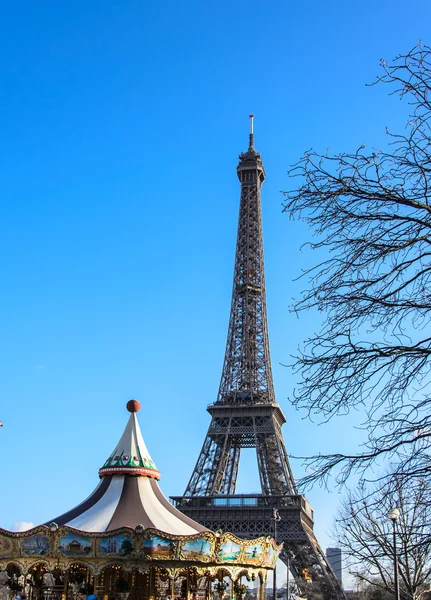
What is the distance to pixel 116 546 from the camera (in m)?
23.0

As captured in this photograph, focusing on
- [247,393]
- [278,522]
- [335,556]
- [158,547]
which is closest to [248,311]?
[247,393]

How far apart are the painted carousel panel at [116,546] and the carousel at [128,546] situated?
0.11 feet

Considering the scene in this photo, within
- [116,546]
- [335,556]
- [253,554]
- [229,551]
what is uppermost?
[335,556]

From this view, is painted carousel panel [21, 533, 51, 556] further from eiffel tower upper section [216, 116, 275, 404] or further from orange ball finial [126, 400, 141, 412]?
eiffel tower upper section [216, 116, 275, 404]

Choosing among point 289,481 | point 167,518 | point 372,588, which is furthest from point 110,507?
point 372,588

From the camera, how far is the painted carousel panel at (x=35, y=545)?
76.9 ft

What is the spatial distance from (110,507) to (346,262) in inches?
774

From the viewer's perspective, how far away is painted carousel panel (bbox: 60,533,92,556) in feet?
75.7

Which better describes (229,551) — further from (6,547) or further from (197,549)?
(6,547)

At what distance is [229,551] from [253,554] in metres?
1.71

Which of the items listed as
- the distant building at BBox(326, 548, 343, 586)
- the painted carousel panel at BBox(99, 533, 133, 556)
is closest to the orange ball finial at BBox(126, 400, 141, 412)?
the painted carousel panel at BBox(99, 533, 133, 556)

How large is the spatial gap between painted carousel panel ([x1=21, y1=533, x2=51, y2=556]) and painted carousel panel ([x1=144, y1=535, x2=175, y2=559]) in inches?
139

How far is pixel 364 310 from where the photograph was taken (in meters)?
8.72

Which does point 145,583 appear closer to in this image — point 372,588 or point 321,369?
point 321,369
